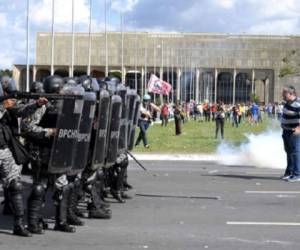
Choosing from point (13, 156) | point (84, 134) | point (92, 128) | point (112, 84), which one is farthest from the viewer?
point (112, 84)

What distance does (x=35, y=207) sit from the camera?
8211 millimetres

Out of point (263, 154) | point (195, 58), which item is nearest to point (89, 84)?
point (263, 154)

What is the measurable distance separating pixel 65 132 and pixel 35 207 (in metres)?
0.90

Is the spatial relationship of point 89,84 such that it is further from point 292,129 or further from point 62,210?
point 292,129

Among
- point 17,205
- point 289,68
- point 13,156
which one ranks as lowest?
point 17,205

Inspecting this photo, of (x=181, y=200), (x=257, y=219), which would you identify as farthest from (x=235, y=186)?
(x=257, y=219)

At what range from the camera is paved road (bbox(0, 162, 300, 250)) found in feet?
26.0

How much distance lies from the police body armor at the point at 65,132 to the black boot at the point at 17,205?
0.41 meters

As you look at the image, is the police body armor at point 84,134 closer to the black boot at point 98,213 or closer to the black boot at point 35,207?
the black boot at point 35,207

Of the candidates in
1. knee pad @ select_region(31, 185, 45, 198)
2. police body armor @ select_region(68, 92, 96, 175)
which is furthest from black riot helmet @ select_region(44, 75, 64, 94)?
knee pad @ select_region(31, 185, 45, 198)

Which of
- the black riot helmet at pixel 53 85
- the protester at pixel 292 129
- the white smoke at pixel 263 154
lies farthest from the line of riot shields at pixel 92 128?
the white smoke at pixel 263 154

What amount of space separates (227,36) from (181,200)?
364ft

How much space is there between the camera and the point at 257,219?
9.70 metres

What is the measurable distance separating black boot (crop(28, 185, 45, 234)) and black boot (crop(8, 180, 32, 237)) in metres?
0.10
